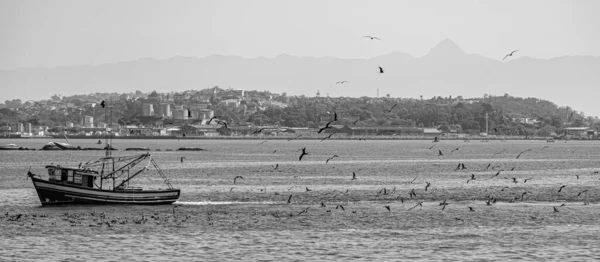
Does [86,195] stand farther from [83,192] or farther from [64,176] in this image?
[64,176]

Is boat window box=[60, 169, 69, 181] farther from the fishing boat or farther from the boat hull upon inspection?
the boat hull

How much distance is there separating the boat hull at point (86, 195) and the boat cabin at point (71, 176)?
43 cm

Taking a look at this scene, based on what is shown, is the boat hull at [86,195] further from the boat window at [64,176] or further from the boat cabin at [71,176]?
the boat window at [64,176]

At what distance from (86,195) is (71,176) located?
4.86ft

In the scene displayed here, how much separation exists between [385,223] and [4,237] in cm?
1703

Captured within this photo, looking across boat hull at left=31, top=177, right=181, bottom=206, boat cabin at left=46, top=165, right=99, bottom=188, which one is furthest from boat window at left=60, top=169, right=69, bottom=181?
boat hull at left=31, top=177, right=181, bottom=206

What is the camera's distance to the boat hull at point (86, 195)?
177ft

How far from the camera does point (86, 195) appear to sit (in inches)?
2122

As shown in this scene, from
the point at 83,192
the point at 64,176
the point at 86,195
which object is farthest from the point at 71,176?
the point at 86,195

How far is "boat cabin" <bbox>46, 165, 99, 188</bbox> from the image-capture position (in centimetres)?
5416

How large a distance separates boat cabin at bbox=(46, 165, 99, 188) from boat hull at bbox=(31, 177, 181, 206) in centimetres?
43

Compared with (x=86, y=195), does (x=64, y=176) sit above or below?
above

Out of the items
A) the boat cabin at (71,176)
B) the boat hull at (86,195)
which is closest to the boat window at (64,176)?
the boat cabin at (71,176)

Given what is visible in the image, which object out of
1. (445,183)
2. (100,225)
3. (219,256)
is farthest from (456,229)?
(445,183)
